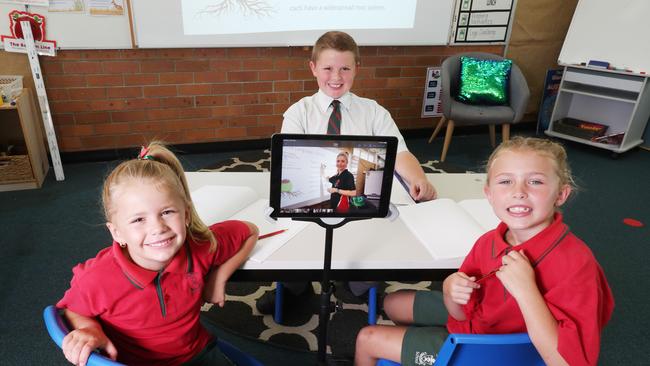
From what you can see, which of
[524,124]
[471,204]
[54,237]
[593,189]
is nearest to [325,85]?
[471,204]

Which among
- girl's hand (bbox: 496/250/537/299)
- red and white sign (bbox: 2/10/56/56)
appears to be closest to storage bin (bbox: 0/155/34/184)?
red and white sign (bbox: 2/10/56/56)

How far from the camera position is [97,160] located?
3512mm

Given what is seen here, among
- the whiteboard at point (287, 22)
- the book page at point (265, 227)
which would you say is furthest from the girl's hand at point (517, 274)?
the whiteboard at point (287, 22)

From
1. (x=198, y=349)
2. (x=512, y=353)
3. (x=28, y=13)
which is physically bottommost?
(x=198, y=349)

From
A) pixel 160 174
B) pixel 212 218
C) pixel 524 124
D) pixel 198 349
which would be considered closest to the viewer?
pixel 160 174

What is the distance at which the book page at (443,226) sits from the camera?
3.99 ft

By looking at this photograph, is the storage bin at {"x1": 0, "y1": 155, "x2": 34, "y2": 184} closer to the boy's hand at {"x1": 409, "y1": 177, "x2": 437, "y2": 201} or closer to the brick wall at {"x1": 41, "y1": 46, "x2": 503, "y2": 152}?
the brick wall at {"x1": 41, "y1": 46, "x2": 503, "y2": 152}

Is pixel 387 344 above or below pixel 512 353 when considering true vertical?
below

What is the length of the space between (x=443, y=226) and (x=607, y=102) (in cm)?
360

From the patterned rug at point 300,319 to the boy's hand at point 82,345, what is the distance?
956mm

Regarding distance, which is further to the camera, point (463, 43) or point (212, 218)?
point (463, 43)

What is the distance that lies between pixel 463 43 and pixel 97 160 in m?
3.07

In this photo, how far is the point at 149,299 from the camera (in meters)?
1.02

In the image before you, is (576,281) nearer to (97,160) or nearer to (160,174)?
(160,174)
